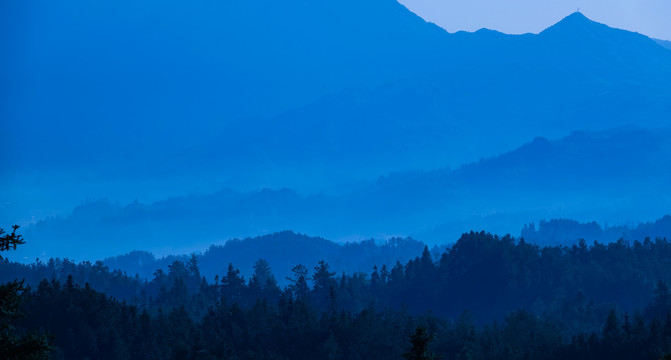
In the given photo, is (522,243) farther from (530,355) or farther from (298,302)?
(530,355)

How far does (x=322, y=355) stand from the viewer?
96.4 metres

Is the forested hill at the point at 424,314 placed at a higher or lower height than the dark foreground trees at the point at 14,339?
higher

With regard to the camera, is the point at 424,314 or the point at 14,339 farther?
the point at 424,314

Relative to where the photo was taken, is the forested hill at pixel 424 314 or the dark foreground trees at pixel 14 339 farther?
the forested hill at pixel 424 314

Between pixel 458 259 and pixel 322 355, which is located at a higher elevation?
pixel 458 259

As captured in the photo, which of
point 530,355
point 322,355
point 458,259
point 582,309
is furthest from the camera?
point 458,259

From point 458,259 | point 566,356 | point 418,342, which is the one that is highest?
point 458,259

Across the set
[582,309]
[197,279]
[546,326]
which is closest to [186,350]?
[546,326]

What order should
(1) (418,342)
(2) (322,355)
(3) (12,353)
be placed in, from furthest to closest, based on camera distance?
(2) (322,355), (1) (418,342), (3) (12,353)

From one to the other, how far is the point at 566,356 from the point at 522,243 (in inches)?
3147

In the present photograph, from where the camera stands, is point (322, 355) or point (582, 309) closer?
point (322, 355)

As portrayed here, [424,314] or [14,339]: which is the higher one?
[424,314]

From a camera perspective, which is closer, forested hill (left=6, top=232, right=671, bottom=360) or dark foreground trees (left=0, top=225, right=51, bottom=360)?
dark foreground trees (left=0, top=225, right=51, bottom=360)

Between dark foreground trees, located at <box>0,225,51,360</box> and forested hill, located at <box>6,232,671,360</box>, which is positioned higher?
forested hill, located at <box>6,232,671,360</box>
